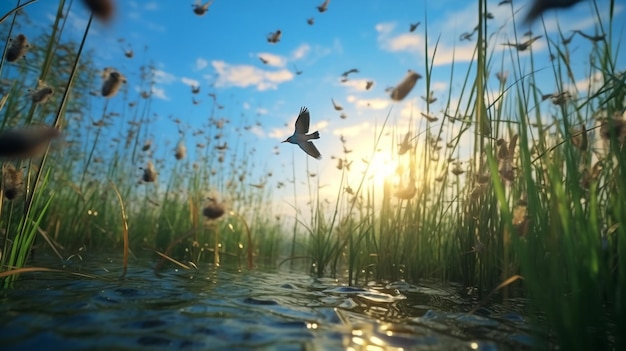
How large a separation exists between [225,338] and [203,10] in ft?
10.3

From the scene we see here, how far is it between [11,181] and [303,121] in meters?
1.51

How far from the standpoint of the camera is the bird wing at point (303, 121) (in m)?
1.73

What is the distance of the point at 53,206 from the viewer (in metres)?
4.61

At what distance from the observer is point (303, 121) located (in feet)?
5.69

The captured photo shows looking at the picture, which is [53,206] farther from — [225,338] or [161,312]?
[225,338]

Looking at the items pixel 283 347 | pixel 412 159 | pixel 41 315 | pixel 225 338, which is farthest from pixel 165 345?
pixel 412 159

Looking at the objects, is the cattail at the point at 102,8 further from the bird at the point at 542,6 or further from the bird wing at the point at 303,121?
Result: the bird at the point at 542,6

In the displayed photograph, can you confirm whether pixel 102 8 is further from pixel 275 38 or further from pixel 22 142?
pixel 275 38

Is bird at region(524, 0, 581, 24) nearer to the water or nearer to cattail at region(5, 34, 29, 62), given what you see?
the water

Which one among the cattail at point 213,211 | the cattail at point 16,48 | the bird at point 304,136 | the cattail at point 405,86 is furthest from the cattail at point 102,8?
the cattail at point 405,86

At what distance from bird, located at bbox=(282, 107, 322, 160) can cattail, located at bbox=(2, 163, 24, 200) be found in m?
1.40

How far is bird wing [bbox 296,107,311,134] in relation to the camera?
5.66 ft

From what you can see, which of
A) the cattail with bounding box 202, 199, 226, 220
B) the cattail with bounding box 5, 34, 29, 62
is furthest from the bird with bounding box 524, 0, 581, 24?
the cattail with bounding box 5, 34, 29, 62

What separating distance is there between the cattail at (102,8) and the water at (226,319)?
3.46 ft
